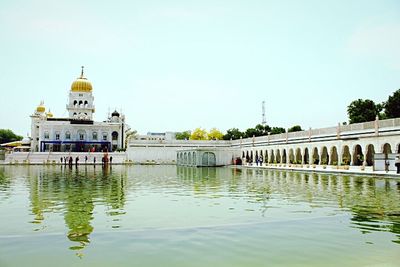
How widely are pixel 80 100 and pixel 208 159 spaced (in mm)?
40137

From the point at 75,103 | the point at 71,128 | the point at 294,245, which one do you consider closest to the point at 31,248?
the point at 294,245

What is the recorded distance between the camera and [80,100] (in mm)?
81562

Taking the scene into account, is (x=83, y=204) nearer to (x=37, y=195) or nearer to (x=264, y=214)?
(x=37, y=195)

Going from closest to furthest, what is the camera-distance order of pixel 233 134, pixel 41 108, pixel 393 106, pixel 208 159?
pixel 208 159
pixel 393 106
pixel 41 108
pixel 233 134

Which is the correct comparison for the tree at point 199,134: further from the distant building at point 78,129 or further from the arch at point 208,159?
the arch at point 208,159

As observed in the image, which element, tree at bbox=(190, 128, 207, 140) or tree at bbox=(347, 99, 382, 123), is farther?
tree at bbox=(190, 128, 207, 140)

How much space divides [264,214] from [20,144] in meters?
81.5

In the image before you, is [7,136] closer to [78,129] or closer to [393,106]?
[78,129]

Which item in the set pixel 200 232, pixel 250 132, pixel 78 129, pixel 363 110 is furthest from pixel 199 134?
pixel 200 232

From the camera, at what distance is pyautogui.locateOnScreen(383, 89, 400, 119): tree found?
2112 inches

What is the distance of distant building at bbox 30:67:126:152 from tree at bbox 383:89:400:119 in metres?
47.7

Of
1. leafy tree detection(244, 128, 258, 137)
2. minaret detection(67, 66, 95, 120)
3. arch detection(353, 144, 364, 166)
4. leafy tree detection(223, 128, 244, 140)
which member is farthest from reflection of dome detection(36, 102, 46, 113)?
arch detection(353, 144, 364, 166)

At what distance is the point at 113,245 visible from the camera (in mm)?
7254

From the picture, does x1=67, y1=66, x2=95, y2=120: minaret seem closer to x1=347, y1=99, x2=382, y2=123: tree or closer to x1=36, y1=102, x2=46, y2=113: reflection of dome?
x1=36, y1=102, x2=46, y2=113: reflection of dome
